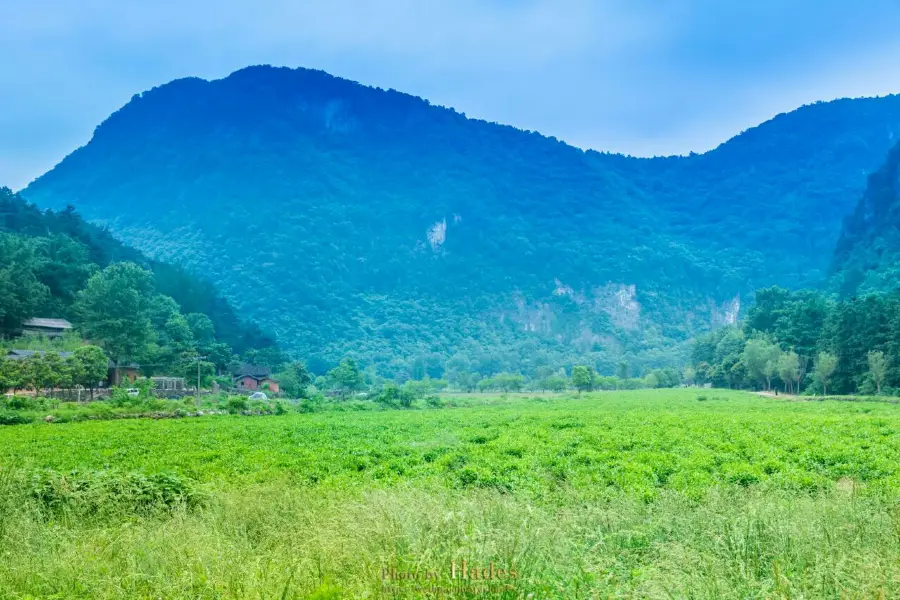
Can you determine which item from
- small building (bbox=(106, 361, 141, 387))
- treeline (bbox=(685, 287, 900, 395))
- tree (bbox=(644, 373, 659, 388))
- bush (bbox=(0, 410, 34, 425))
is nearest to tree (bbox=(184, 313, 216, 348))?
small building (bbox=(106, 361, 141, 387))

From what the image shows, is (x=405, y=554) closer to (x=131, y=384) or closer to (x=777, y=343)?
(x=131, y=384)

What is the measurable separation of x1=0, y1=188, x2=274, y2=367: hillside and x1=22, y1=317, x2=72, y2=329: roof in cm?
84

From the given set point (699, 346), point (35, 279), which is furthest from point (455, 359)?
point (35, 279)

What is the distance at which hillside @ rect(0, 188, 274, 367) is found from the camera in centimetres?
6756

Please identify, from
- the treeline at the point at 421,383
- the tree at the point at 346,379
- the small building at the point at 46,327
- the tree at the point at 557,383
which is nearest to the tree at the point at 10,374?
the small building at the point at 46,327

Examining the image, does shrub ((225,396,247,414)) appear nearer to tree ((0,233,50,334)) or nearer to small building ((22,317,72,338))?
small building ((22,317,72,338))

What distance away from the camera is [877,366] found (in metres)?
54.2

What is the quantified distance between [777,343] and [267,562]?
3383 inches

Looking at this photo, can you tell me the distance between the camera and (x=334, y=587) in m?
5.18

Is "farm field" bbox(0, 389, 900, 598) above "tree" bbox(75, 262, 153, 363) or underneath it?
underneath

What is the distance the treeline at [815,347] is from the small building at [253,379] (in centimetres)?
6338

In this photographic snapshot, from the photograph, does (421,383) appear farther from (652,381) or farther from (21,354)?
(21,354)

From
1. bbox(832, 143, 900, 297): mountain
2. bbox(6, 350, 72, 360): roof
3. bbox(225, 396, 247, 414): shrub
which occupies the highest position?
bbox(832, 143, 900, 297): mountain

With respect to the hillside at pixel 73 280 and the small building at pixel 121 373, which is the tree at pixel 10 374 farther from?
the hillside at pixel 73 280
